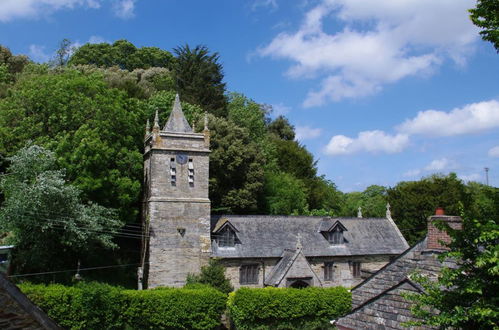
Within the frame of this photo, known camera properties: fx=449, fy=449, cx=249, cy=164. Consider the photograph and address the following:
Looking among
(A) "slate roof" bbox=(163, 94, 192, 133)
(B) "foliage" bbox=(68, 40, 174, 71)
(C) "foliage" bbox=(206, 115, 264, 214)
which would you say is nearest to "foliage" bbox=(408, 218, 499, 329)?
(A) "slate roof" bbox=(163, 94, 192, 133)

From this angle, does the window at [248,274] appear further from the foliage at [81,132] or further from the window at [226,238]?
the foliage at [81,132]

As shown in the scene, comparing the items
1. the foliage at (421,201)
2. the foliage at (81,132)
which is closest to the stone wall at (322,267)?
the foliage at (81,132)

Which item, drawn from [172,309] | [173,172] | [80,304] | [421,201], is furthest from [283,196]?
[80,304]

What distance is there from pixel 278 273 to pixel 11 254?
59.1 feet

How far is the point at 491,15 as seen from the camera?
35.8ft

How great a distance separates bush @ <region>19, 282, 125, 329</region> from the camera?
24375mm

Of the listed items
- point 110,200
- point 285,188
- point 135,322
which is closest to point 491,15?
point 135,322

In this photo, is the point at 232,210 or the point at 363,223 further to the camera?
the point at 232,210

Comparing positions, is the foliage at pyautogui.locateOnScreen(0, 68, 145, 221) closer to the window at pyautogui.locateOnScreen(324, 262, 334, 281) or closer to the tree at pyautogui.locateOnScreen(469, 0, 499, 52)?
the window at pyautogui.locateOnScreen(324, 262, 334, 281)

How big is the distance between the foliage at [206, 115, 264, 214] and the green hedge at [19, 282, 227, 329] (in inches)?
617

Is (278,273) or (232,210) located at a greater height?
(232,210)

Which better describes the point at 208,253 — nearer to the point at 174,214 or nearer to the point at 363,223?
the point at 174,214

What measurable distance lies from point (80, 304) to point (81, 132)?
12366 millimetres

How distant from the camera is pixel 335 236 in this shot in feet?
122
